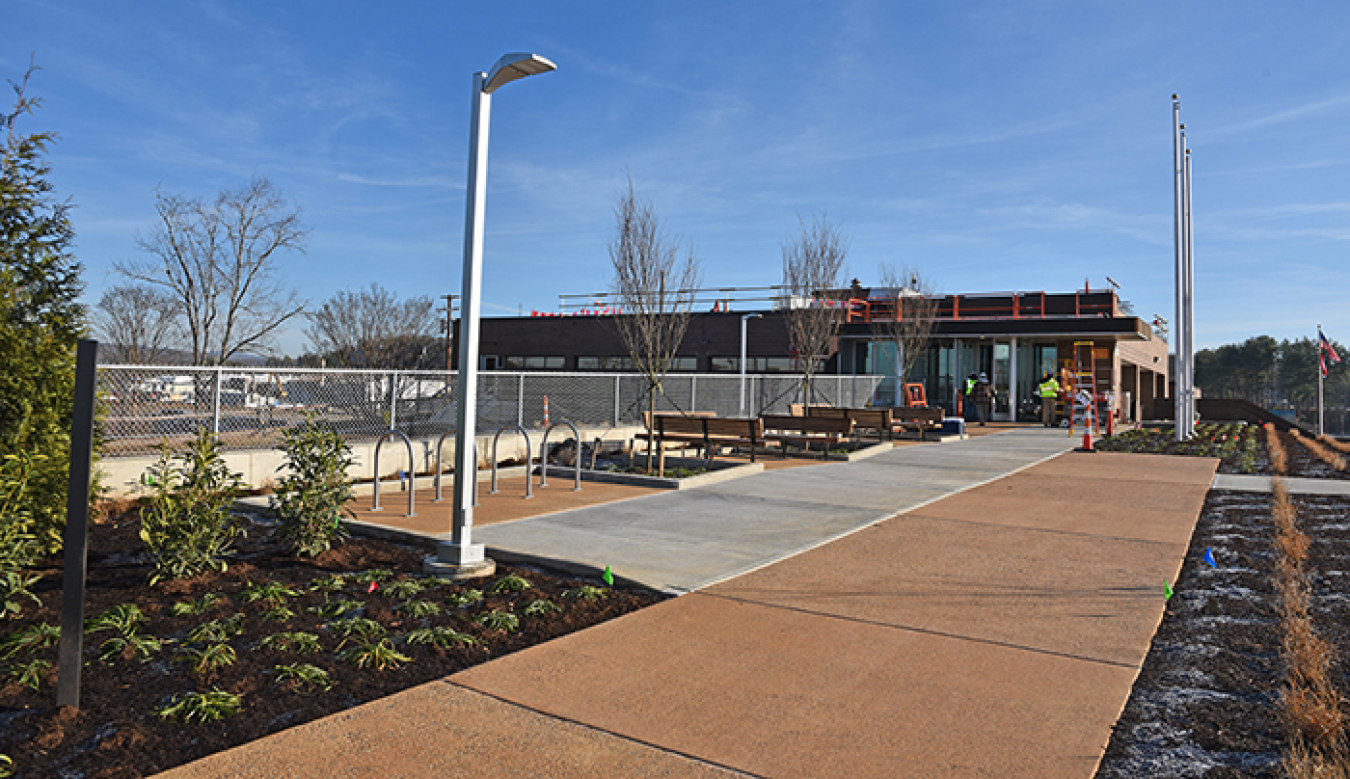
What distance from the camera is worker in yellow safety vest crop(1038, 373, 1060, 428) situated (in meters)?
27.5

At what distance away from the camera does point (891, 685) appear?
4.31 m

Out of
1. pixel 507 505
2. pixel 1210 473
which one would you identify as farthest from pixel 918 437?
pixel 507 505

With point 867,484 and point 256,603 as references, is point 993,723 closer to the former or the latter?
point 256,603

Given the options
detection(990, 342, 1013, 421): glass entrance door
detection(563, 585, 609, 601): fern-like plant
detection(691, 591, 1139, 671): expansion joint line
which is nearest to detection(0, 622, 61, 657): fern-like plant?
detection(563, 585, 609, 601): fern-like plant

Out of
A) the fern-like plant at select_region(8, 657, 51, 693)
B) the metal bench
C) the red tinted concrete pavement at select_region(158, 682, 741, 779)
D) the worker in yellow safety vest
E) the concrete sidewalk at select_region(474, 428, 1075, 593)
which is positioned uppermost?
the worker in yellow safety vest

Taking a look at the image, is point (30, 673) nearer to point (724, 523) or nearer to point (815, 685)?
point (815, 685)

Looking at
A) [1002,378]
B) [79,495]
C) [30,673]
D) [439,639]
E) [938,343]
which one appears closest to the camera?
[79,495]

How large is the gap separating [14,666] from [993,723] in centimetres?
476

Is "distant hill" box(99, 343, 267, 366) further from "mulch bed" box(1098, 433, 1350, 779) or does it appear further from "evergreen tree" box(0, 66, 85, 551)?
"mulch bed" box(1098, 433, 1350, 779)

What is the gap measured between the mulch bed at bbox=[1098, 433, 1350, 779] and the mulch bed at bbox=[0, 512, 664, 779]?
309 cm

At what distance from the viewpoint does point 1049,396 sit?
27875 millimetres

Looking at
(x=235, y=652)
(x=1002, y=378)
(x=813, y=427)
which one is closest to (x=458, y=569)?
(x=235, y=652)

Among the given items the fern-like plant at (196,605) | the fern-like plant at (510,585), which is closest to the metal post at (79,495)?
the fern-like plant at (196,605)

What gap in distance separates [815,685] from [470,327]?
12.4ft
